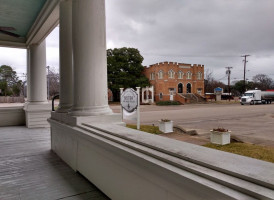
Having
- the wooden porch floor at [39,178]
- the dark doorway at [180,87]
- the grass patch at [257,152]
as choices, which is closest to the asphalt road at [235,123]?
the grass patch at [257,152]

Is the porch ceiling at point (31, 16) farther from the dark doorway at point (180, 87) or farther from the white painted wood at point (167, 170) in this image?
the dark doorway at point (180, 87)

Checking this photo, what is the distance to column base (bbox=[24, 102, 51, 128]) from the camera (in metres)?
5.95

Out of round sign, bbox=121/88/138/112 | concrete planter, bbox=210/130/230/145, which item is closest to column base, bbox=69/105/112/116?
concrete planter, bbox=210/130/230/145

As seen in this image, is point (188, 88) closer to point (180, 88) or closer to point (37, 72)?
point (180, 88)

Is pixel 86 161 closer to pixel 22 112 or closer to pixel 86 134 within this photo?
pixel 86 134

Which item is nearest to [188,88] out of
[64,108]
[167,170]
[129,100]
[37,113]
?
[129,100]

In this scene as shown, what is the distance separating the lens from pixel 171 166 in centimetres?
106

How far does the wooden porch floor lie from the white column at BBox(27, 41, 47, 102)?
272 cm

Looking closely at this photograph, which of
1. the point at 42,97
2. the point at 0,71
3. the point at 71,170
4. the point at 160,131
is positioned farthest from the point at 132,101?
the point at 0,71

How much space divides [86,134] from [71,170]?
0.78 meters

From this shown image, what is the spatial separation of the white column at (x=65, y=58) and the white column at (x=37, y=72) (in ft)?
10.5

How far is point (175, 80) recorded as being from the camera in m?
27.2

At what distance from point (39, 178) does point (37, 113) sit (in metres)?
4.11

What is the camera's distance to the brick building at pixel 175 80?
82.3 feet
